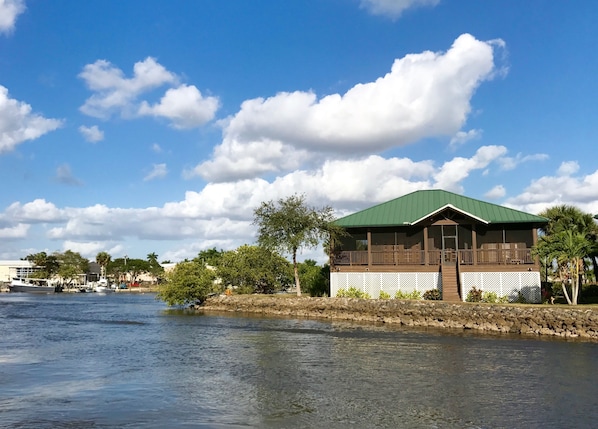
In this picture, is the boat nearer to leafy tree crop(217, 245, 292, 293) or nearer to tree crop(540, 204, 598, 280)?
leafy tree crop(217, 245, 292, 293)

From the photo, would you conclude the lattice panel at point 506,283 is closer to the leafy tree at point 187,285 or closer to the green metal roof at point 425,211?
the green metal roof at point 425,211

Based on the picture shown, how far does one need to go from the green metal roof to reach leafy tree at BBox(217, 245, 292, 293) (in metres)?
14.2

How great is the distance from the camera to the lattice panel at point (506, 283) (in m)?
37.7

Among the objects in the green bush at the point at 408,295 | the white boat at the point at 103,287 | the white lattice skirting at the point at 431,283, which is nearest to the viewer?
the white lattice skirting at the point at 431,283

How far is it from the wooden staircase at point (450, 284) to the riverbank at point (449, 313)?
3616 mm

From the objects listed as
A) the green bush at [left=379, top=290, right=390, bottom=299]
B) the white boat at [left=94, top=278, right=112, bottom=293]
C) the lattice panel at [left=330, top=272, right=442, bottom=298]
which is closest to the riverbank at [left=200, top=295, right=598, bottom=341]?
the lattice panel at [left=330, top=272, right=442, bottom=298]

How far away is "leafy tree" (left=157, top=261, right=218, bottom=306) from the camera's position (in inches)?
1956

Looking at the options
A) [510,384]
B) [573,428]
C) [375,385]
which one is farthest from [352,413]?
[510,384]

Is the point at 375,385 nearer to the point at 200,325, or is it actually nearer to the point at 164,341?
the point at 164,341

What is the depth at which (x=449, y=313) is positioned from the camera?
33625 mm

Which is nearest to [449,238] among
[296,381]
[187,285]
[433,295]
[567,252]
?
[433,295]

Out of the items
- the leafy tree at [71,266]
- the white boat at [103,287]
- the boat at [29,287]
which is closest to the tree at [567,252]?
the boat at [29,287]

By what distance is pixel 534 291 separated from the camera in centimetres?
3766

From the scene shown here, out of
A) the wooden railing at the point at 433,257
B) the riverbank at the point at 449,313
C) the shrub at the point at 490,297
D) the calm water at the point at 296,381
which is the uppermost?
the wooden railing at the point at 433,257
